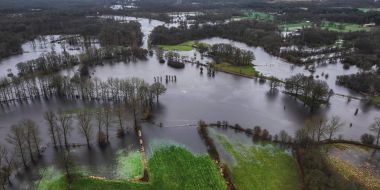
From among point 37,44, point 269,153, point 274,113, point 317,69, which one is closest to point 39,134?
point 269,153

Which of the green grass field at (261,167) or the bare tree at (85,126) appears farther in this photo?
the bare tree at (85,126)

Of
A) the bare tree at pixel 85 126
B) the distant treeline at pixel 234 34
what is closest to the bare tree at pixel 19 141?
the bare tree at pixel 85 126

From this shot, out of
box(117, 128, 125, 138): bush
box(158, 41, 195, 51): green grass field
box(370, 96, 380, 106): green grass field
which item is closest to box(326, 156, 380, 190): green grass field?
box(370, 96, 380, 106): green grass field

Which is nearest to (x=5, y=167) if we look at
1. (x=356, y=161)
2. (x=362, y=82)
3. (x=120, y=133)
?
(x=120, y=133)

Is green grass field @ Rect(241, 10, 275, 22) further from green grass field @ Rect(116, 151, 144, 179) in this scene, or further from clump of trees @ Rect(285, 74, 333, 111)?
green grass field @ Rect(116, 151, 144, 179)

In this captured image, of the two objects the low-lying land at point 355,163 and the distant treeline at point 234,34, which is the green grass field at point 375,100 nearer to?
the low-lying land at point 355,163
